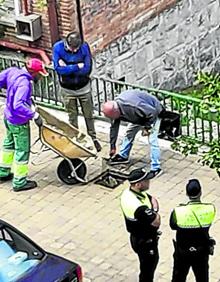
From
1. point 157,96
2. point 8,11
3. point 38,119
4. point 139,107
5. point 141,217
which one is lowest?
point 157,96

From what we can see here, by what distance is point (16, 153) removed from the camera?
46.4ft

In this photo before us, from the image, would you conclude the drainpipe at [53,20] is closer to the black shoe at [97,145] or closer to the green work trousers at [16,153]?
the black shoe at [97,145]

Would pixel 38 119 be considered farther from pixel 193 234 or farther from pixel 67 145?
pixel 193 234

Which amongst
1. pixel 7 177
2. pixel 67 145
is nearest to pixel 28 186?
pixel 7 177

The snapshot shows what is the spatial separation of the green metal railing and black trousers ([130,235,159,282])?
2.94m

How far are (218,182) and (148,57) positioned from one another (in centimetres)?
498

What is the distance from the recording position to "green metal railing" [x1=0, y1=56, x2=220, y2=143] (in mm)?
15008

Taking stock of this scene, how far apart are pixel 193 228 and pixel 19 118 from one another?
367cm

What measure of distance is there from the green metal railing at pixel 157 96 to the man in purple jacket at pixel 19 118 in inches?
83.4

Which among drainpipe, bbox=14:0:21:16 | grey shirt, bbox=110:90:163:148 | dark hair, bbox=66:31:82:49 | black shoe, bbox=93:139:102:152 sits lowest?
black shoe, bbox=93:139:102:152

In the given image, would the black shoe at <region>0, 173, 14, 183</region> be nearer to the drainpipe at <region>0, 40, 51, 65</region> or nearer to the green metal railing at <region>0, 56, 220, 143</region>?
the green metal railing at <region>0, 56, 220, 143</region>

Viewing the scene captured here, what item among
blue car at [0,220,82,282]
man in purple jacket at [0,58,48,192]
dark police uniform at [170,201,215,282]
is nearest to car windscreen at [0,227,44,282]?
blue car at [0,220,82,282]

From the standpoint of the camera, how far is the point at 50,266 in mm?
10516

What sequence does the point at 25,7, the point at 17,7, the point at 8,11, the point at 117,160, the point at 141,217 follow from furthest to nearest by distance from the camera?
the point at 8,11, the point at 17,7, the point at 25,7, the point at 117,160, the point at 141,217
